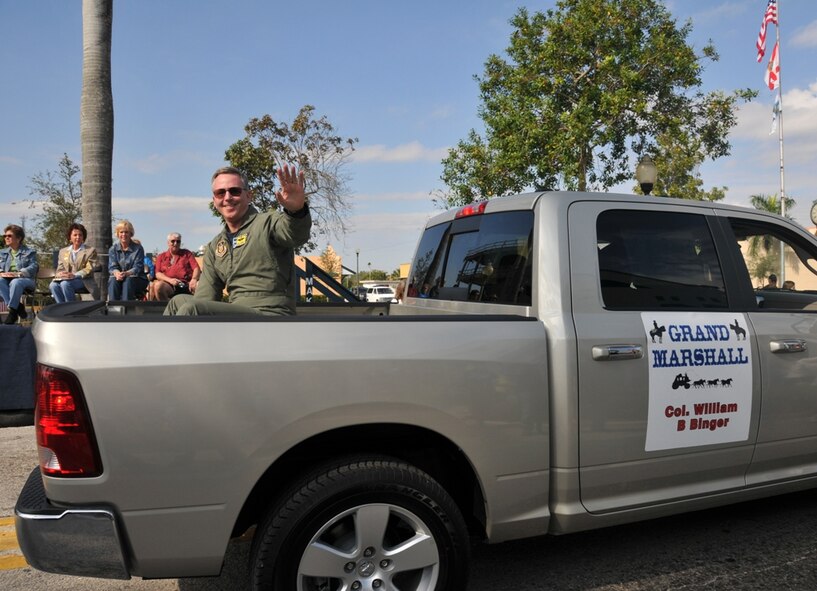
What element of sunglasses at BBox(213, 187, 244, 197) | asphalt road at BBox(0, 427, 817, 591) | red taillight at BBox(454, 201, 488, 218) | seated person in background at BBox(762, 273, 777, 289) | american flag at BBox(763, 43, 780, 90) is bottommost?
asphalt road at BBox(0, 427, 817, 591)

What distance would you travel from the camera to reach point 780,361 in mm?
3041

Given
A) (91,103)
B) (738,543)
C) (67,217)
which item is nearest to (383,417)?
(738,543)

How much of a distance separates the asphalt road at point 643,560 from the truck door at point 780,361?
0.39 m

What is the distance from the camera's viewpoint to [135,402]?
2018mm

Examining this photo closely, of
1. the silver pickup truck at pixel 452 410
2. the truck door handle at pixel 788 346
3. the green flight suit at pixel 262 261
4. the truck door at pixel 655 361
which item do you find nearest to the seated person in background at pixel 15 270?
the green flight suit at pixel 262 261

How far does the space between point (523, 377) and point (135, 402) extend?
4.62 ft

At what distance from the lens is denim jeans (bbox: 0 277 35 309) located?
815 cm

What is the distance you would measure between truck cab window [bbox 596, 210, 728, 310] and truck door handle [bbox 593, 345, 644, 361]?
193 millimetres

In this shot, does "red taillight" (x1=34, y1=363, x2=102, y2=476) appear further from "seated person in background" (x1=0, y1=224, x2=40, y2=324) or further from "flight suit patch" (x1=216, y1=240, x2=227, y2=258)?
"seated person in background" (x1=0, y1=224, x2=40, y2=324)

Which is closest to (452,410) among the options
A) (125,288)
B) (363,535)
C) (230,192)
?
(363,535)

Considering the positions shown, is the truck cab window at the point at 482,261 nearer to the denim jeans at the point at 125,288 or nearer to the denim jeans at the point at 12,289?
the denim jeans at the point at 125,288

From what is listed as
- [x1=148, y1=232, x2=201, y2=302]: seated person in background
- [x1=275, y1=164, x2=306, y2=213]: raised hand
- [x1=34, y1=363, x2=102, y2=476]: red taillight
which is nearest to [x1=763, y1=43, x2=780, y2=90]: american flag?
[x1=148, y1=232, x2=201, y2=302]: seated person in background

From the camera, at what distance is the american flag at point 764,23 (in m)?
22.0

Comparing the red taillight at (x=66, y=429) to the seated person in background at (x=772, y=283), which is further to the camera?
the seated person in background at (x=772, y=283)
